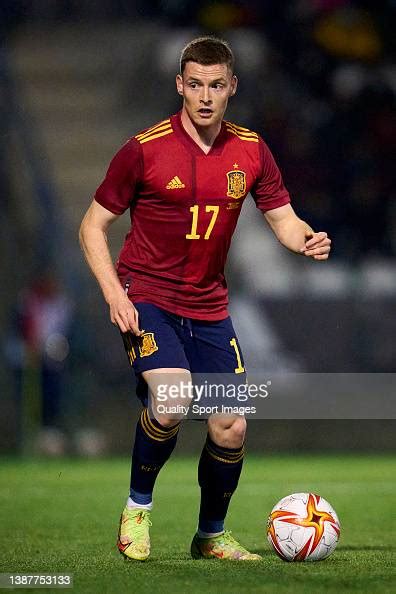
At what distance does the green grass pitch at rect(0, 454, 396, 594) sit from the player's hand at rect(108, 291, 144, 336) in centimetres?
91

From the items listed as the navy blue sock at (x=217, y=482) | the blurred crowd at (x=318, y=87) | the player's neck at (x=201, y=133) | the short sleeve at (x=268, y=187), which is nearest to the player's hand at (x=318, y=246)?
the short sleeve at (x=268, y=187)

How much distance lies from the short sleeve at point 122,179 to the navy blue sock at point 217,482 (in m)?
1.05

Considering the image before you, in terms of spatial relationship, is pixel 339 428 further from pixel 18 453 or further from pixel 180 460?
pixel 18 453

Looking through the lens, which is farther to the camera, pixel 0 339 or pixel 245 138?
pixel 0 339

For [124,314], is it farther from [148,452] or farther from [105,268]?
[148,452]

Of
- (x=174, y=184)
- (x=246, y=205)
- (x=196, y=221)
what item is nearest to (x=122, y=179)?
(x=174, y=184)

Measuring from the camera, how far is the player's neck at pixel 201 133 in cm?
544

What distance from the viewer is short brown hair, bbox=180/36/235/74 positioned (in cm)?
532

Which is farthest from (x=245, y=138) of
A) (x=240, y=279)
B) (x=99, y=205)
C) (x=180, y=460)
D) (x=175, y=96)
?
(x=175, y=96)

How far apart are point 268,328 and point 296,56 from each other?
302 centimetres

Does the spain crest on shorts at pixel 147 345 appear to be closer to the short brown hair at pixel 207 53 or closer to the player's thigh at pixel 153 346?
the player's thigh at pixel 153 346


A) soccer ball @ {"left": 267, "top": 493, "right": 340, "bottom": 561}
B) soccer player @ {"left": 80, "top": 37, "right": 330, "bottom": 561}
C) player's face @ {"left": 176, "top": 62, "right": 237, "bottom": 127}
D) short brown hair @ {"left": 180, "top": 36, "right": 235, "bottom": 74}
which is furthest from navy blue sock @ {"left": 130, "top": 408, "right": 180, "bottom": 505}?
short brown hair @ {"left": 180, "top": 36, "right": 235, "bottom": 74}

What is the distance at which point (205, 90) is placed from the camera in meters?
5.28

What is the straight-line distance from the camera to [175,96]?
12578 millimetres
